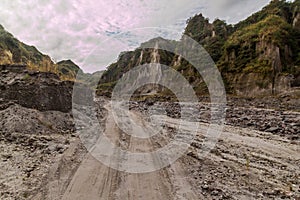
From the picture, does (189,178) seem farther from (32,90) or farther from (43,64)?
(43,64)

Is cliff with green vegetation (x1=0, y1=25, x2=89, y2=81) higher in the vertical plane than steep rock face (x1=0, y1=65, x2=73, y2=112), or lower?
higher

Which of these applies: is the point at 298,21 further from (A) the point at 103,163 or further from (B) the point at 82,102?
(A) the point at 103,163

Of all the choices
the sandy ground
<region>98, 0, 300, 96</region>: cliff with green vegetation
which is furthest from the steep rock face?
<region>98, 0, 300, 96</region>: cliff with green vegetation

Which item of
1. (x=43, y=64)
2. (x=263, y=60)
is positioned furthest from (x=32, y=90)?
(x=263, y=60)

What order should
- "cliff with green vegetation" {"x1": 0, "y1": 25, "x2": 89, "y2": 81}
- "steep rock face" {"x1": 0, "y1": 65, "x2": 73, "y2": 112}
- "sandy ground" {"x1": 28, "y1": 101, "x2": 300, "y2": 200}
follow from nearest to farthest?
"sandy ground" {"x1": 28, "y1": 101, "x2": 300, "y2": 200}
"steep rock face" {"x1": 0, "y1": 65, "x2": 73, "y2": 112}
"cliff with green vegetation" {"x1": 0, "y1": 25, "x2": 89, "y2": 81}

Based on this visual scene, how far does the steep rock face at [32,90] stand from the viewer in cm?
1290

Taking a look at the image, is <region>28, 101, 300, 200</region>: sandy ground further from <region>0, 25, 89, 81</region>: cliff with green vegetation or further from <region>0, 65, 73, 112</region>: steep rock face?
<region>0, 25, 89, 81</region>: cliff with green vegetation

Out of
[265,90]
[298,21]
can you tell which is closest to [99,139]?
[265,90]

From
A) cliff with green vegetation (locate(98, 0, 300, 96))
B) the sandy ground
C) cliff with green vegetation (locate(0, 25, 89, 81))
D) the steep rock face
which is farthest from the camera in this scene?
cliff with green vegetation (locate(98, 0, 300, 96))

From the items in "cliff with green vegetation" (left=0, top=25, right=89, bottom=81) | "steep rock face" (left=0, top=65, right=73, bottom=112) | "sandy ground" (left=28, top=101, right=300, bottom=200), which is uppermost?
"cliff with green vegetation" (left=0, top=25, right=89, bottom=81)

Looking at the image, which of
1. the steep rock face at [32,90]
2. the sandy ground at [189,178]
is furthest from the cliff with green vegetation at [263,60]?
the sandy ground at [189,178]

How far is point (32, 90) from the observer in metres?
13.4

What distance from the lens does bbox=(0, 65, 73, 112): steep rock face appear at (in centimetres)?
1290

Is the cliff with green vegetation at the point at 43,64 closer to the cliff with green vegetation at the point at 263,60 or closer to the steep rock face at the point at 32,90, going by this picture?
the steep rock face at the point at 32,90
